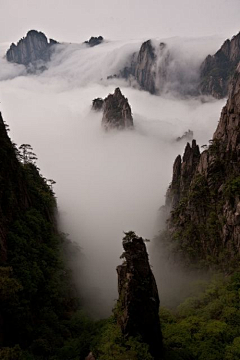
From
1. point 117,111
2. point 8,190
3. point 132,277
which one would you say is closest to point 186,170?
point 8,190

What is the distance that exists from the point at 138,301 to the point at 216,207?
3061 centimetres

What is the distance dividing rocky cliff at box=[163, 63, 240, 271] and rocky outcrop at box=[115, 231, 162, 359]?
2198 cm

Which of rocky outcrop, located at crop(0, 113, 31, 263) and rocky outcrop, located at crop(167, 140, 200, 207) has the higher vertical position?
rocky outcrop, located at crop(167, 140, 200, 207)

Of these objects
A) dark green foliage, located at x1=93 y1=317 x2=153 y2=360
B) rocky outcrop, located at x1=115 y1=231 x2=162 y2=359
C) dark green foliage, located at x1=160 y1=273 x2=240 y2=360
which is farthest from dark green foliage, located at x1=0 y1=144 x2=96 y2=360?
dark green foliage, located at x1=160 y1=273 x2=240 y2=360

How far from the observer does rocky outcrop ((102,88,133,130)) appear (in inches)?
6462

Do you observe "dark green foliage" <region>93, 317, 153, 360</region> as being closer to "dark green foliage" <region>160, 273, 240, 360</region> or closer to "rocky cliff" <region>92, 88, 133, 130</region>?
"dark green foliage" <region>160, 273, 240, 360</region>

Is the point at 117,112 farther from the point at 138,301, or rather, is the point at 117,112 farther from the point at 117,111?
the point at 138,301

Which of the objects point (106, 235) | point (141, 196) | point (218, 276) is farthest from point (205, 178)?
point (141, 196)

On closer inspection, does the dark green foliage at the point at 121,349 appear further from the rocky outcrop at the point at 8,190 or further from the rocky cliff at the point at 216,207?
the rocky cliff at the point at 216,207

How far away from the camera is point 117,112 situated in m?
171

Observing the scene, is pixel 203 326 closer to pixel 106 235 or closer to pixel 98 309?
pixel 98 309

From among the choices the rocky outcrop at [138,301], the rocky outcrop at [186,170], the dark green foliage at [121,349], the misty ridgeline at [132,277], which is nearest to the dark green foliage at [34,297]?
the misty ridgeline at [132,277]

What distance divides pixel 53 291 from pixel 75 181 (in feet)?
452

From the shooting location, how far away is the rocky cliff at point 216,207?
146 feet
